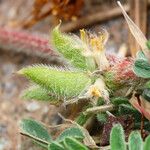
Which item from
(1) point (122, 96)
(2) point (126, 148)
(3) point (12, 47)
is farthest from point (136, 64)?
(3) point (12, 47)

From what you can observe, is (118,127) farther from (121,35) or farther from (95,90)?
(121,35)

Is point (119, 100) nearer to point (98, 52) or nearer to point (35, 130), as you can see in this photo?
point (98, 52)

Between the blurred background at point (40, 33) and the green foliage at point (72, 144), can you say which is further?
the blurred background at point (40, 33)

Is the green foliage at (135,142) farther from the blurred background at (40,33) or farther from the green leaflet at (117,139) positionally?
the blurred background at (40,33)

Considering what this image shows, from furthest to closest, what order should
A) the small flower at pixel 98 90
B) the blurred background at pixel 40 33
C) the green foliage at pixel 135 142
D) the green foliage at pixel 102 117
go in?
the blurred background at pixel 40 33 < the green foliage at pixel 102 117 < the small flower at pixel 98 90 < the green foliage at pixel 135 142

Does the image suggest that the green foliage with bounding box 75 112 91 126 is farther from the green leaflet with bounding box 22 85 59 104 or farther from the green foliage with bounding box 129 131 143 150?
the green foliage with bounding box 129 131 143 150

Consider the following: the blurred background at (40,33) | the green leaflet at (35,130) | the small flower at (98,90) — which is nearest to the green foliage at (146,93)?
the small flower at (98,90)
